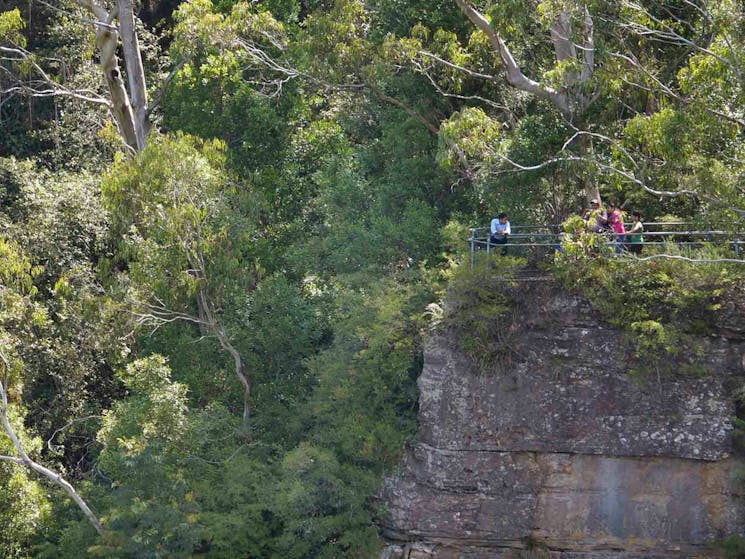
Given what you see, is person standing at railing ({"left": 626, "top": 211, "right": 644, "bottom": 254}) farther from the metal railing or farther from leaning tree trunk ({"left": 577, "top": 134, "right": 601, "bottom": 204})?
leaning tree trunk ({"left": 577, "top": 134, "right": 601, "bottom": 204})

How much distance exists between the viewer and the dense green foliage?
22156 mm

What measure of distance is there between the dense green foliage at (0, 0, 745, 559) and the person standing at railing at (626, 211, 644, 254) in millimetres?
620

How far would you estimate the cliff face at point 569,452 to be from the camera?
21.9 m

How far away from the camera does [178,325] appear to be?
1105 inches

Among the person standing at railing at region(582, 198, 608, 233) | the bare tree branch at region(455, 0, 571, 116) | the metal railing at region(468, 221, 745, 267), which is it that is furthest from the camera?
the bare tree branch at region(455, 0, 571, 116)

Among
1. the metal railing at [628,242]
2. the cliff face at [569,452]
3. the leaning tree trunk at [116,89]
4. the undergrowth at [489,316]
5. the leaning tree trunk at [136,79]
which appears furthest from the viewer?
the leaning tree trunk at [116,89]

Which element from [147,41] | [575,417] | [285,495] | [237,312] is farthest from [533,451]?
[147,41]

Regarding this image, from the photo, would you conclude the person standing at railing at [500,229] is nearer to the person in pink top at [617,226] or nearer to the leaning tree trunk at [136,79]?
the person in pink top at [617,226]

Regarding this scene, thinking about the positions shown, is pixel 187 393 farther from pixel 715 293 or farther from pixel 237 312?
pixel 715 293

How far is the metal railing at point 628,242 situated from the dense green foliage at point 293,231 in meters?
0.44

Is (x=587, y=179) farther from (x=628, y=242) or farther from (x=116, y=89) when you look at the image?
(x=116, y=89)

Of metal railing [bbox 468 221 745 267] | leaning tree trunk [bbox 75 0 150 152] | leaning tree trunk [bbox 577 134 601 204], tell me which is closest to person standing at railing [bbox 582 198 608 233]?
metal railing [bbox 468 221 745 267]

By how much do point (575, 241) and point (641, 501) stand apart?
479 cm

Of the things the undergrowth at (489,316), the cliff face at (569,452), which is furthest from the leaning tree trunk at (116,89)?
the cliff face at (569,452)
